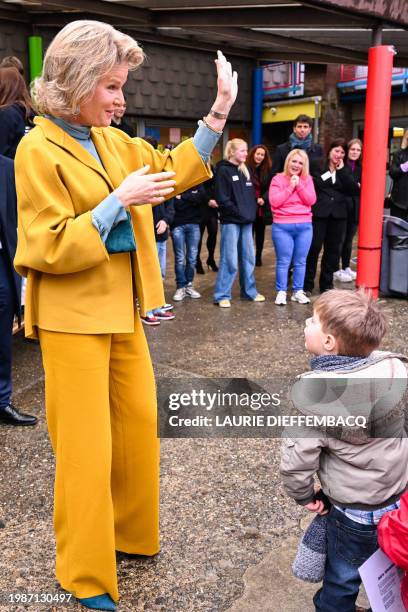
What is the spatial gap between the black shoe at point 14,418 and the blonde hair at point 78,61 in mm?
2270

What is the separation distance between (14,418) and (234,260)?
3388 millimetres

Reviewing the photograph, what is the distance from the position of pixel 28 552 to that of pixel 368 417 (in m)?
1.62

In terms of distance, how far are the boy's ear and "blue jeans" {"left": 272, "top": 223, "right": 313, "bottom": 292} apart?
4859 mm

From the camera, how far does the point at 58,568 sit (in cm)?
240

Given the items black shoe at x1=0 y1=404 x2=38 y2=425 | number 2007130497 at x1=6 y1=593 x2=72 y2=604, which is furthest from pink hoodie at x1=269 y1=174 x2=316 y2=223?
number 2007130497 at x1=6 y1=593 x2=72 y2=604

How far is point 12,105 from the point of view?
154 inches

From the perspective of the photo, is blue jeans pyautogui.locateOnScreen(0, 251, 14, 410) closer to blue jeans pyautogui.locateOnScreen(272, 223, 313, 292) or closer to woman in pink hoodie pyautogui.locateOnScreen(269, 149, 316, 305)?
woman in pink hoodie pyautogui.locateOnScreen(269, 149, 316, 305)

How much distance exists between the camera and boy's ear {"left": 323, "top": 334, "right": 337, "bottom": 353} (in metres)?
1.88

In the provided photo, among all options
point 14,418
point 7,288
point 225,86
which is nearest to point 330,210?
point 7,288

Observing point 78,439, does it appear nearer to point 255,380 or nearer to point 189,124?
point 255,380

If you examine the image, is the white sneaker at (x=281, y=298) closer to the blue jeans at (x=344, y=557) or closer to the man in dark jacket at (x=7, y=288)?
the man in dark jacket at (x=7, y=288)

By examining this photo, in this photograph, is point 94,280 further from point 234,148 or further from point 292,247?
point 292,247

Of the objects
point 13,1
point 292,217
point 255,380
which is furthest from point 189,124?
point 255,380

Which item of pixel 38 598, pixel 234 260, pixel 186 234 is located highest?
pixel 186 234
